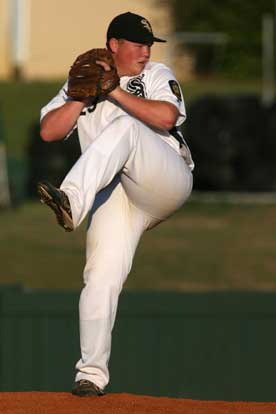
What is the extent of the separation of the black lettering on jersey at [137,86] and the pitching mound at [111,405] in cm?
146

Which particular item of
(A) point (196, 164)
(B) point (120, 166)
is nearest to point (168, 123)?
(B) point (120, 166)

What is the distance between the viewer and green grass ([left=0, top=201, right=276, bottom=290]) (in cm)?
1858

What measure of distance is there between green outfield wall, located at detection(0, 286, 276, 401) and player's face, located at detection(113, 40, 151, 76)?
12.4 feet

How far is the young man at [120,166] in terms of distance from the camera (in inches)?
299

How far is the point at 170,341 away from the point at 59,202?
4.44m

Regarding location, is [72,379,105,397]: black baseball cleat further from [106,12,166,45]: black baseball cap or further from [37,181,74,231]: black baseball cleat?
[106,12,166,45]: black baseball cap

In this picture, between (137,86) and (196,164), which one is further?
(196,164)

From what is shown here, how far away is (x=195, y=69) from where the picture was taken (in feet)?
102

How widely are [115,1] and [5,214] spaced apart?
810 cm

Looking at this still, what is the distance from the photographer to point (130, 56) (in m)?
8.01

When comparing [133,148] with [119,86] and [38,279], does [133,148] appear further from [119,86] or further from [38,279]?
[38,279]

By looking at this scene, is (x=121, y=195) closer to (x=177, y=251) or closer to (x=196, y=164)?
(x=177, y=251)

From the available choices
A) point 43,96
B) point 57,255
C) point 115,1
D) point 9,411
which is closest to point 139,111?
point 9,411

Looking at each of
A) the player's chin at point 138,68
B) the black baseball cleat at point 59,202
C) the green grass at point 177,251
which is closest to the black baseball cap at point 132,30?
the player's chin at point 138,68
